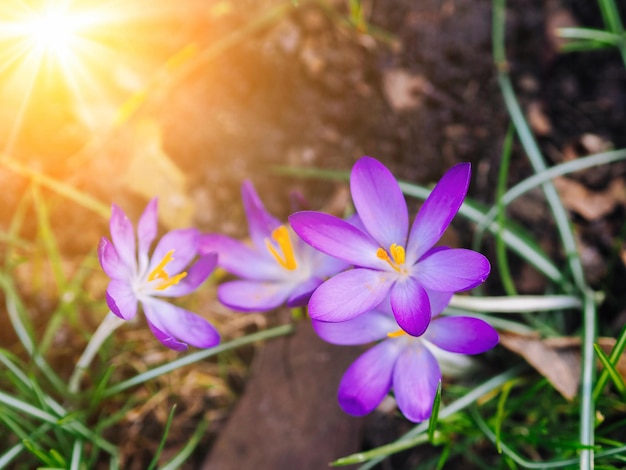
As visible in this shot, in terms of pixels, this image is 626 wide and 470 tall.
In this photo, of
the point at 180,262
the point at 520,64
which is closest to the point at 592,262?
the point at 520,64

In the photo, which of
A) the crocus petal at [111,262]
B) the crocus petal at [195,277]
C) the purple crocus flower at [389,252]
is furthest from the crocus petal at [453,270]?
the crocus petal at [111,262]

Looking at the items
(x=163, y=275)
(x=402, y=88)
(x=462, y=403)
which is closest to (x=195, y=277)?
(x=163, y=275)

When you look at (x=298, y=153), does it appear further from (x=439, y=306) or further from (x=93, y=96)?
(x=439, y=306)

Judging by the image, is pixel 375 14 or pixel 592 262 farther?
pixel 375 14

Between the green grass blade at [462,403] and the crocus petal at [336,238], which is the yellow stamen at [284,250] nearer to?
the crocus petal at [336,238]

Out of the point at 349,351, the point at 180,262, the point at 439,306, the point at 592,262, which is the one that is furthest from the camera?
the point at 592,262

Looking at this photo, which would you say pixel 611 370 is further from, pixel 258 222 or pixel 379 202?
pixel 258 222
